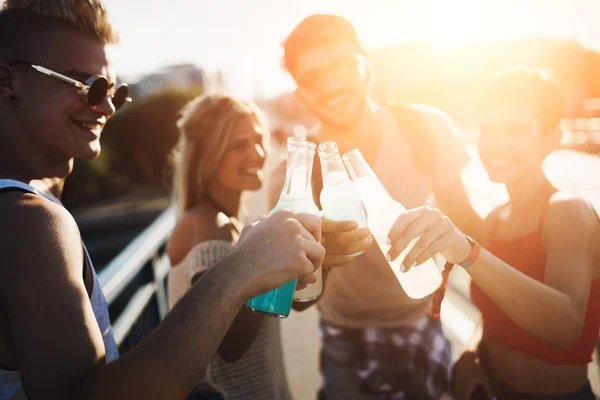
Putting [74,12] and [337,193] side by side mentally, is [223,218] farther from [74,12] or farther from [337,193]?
[74,12]

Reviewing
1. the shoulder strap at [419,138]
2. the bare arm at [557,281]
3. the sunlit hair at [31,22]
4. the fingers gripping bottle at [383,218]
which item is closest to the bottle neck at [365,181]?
the fingers gripping bottle at [383,218]

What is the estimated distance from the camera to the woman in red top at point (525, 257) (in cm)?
A: 135

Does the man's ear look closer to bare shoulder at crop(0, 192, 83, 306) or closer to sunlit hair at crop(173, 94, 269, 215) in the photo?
bare shoulder at crop(0, 192, 83, 306)

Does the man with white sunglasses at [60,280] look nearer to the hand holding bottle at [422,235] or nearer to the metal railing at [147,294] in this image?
the hand holding bottle at [422,235]

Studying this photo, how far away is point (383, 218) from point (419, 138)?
39.9 inches

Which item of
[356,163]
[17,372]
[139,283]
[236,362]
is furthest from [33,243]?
[139,283]

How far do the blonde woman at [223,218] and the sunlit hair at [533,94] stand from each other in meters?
1.51

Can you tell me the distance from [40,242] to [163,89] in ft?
64.1

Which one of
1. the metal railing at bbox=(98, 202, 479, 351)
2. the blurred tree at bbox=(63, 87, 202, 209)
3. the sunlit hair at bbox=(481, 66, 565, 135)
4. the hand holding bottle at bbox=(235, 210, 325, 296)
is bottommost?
the blurred tree at bbox=(63, 87, 202, 209)

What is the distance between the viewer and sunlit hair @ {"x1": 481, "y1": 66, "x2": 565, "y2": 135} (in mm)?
1661

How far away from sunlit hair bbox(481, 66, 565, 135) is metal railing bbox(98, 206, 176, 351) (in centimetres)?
228

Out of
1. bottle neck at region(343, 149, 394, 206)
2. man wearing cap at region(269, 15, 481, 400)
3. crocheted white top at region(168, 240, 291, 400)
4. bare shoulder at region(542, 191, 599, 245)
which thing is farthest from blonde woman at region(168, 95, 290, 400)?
bare shoulder at region(542, 191, 599, 245)

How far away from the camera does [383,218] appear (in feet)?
5.13

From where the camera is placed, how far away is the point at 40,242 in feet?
2.97
